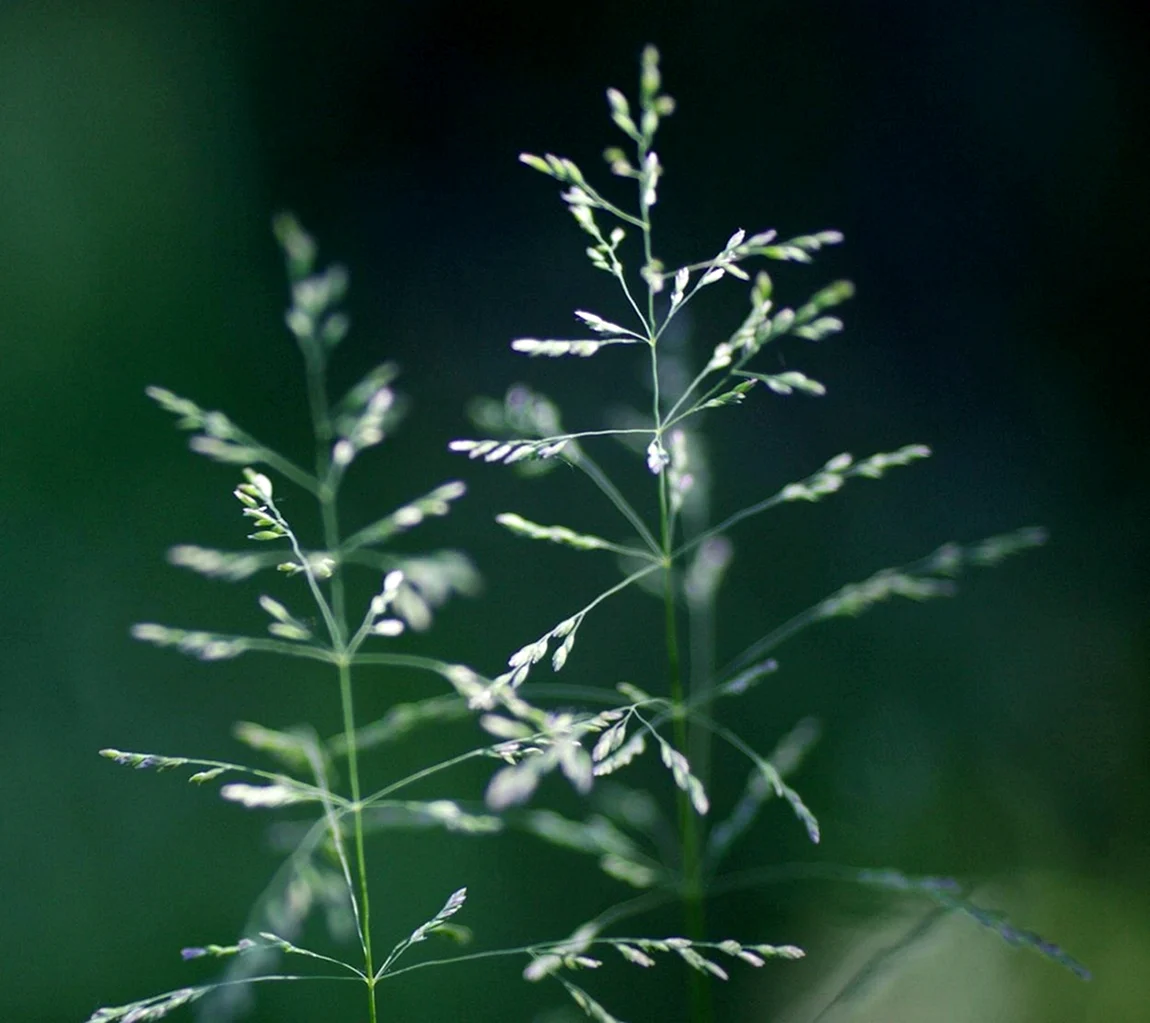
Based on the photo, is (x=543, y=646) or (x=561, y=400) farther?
(x=561, y=400)

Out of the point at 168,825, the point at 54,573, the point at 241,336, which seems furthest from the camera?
the point at 241,336

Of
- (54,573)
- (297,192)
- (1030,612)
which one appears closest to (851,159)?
(1030,612)

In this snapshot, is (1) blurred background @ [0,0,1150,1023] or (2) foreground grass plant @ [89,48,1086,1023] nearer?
(2) foreground grass plant @ [89,48,1086,1023]

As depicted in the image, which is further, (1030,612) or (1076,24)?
(1076,24)

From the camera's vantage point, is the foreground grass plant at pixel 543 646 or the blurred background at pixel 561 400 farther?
the blurred background at pixel 561 400

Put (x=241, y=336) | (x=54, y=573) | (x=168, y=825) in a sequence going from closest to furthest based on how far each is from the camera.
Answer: (x=168, y=825) → (x=54, y=573) → (x=241, y=336)

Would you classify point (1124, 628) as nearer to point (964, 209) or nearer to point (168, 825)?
point (964, 209)

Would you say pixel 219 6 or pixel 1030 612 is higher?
pixel 219 6

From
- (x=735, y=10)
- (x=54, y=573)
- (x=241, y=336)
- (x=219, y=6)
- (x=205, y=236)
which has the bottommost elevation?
(x=54, y=573)
